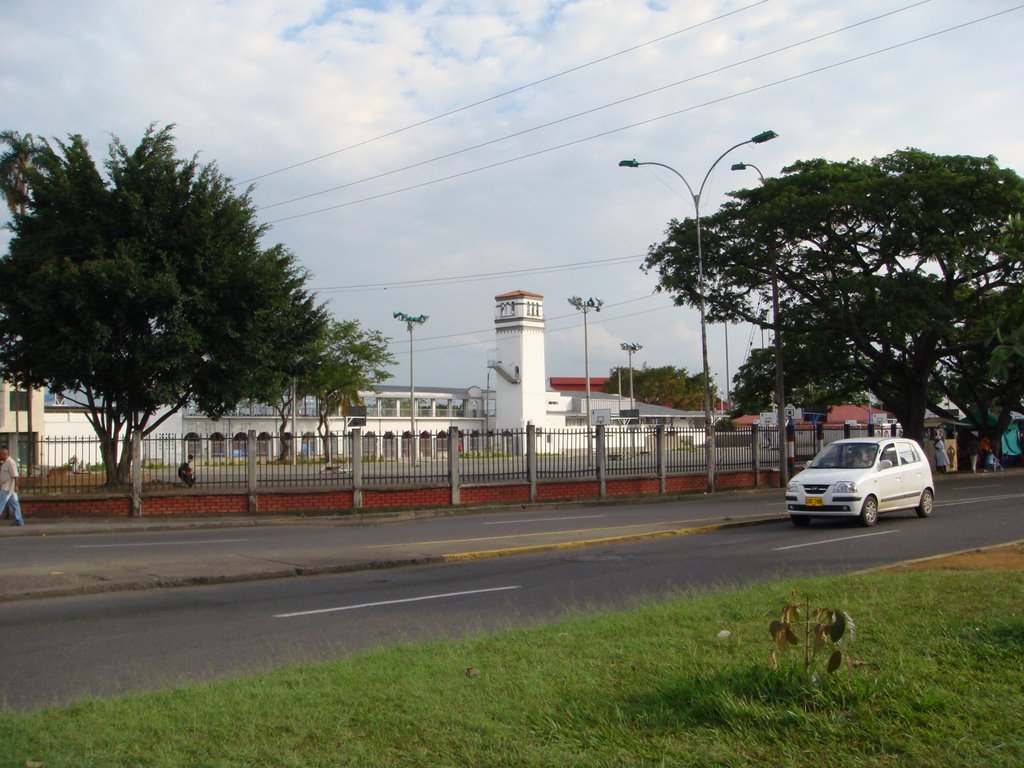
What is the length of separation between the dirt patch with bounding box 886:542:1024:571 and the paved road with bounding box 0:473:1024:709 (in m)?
0.86

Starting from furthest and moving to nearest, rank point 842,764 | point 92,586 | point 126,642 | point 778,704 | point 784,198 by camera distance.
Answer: point 784,198
point 92,586
point 126,642
point 778,704
point 842,764

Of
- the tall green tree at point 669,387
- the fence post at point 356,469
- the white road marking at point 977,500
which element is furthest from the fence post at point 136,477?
the tall green tree at point 669,387

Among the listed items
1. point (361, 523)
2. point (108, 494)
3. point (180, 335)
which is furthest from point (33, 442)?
point (361, 523)

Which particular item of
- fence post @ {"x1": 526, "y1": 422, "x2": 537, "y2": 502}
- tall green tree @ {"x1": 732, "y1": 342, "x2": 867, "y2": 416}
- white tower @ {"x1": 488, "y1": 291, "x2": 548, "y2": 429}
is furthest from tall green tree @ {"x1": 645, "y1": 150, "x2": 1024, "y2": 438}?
white tower @ {"x1": 488, "y1": 291, "x2": 548, "y2": 429}

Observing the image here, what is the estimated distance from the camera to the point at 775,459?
35.5 m

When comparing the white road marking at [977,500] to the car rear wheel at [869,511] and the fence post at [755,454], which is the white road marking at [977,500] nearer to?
the car rear wheel at [869,511]

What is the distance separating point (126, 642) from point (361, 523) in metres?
14.7

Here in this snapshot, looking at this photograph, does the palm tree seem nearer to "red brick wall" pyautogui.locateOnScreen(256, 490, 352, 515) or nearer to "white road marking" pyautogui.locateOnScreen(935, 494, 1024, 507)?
"red brick wall" pyautogui.locateOnScreen(256, 490, 352, 515)

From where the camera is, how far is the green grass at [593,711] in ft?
15.2

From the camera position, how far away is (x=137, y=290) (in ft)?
76.5

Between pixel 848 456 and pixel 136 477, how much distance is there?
1640 centimetres

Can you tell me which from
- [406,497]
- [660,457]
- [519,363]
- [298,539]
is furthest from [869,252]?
[519,363]

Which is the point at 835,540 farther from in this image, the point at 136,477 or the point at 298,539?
the point at 136,477

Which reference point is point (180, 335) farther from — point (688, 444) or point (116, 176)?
point (688, 444)
